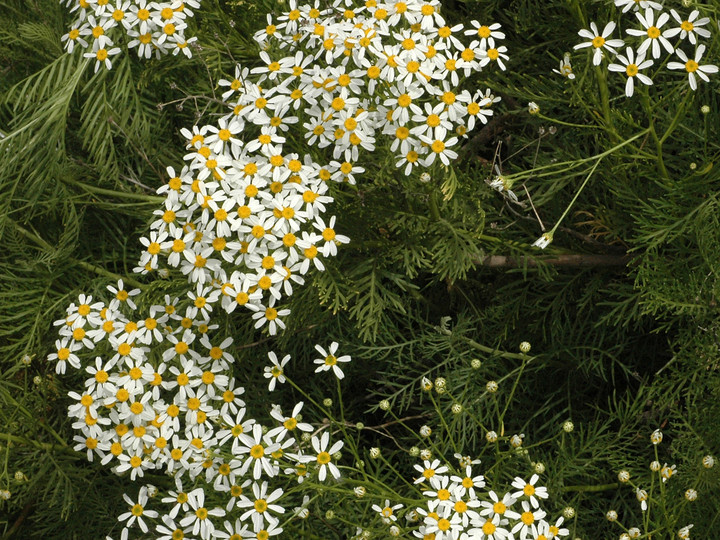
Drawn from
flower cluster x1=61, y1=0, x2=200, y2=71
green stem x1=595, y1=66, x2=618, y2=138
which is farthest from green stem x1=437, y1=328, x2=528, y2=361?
flower cluster x1=61, y1=0, x2=200, y2=71

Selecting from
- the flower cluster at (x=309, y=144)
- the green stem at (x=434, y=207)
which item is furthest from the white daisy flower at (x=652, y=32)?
the green stem at (x=434, y=207)

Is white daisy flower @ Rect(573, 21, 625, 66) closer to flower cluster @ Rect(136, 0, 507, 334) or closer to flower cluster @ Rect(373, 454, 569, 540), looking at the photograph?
flower cluster @ Rect(136, 0, 507, 334)

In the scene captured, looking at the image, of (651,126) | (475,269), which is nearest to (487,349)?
(475,269)

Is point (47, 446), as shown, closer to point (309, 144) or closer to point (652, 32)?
point (309, 144)

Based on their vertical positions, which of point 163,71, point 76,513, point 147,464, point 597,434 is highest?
point 163,71

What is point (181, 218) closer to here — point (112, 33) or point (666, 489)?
point (112, 33)

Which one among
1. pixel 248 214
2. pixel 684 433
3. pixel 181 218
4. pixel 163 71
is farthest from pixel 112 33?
pixel 684 433
